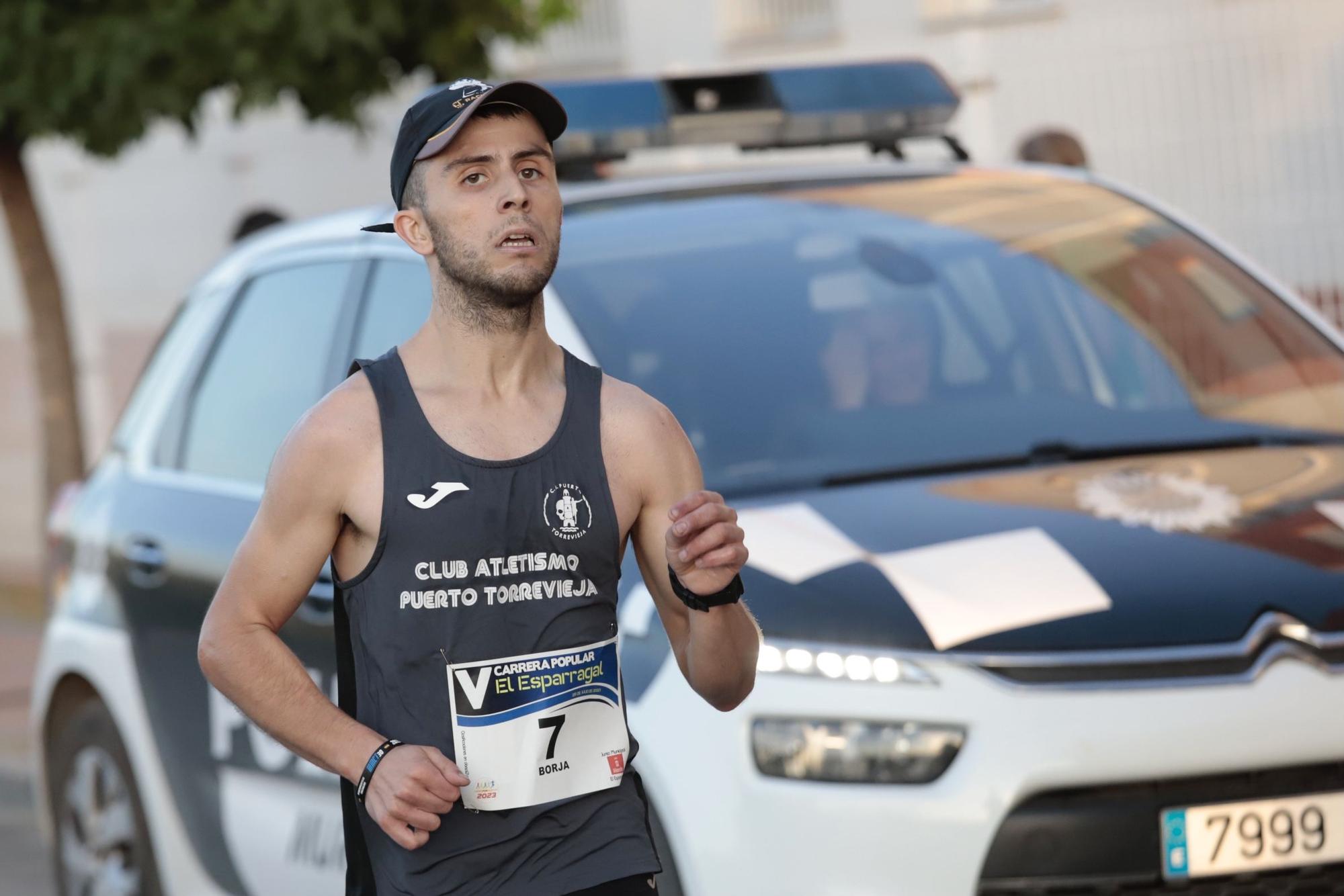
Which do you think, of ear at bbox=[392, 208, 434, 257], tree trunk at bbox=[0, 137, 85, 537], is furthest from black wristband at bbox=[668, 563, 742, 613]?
tree trunk at bbox=[0, 137, 85, 537]

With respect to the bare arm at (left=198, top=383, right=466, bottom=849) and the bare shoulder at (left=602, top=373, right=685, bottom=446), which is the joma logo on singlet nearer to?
the bare arm at (left=198, top=383, right=466, bottom=849)

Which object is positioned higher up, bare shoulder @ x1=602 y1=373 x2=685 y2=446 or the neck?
the neck

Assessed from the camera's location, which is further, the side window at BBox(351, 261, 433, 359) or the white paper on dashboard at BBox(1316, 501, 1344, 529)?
the side window at BBox(351, 261, 433, 359)

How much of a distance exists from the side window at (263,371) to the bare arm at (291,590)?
2.03 meters

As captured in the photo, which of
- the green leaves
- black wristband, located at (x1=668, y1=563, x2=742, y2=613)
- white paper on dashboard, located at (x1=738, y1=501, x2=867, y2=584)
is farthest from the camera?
the green leaves

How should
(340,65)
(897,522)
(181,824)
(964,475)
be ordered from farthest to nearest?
(340,65), (181,824), (964,475), (897,522)

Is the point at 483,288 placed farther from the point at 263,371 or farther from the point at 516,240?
the point at 263,371

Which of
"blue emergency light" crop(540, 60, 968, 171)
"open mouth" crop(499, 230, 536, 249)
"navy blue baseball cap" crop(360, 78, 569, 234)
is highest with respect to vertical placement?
"navy blue baseball cap" crop(360, 78, 569, 234)

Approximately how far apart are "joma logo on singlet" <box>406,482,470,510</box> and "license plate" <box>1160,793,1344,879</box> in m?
1.32

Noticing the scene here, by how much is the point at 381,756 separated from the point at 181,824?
251cm

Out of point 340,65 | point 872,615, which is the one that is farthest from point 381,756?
point 340,65

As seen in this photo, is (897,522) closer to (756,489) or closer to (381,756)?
(756,489)

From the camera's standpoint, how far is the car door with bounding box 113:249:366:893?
450 cm

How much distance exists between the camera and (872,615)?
3631 millimetres
